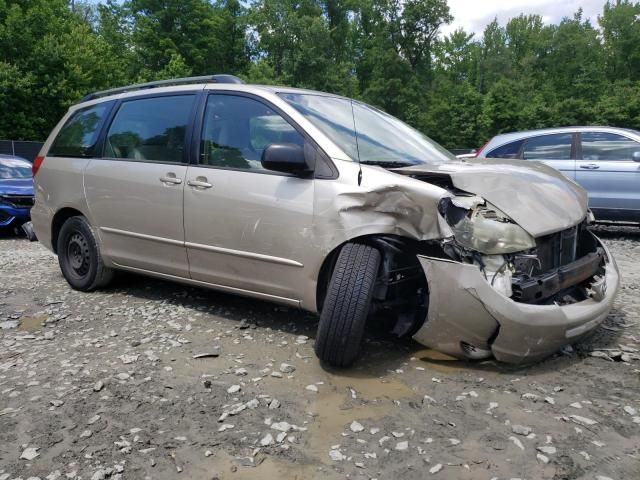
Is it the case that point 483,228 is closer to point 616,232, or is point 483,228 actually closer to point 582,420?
point 582,420

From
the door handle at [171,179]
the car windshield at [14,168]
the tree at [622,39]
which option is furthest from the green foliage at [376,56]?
the door handle at [171,179]

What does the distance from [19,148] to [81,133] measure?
17.9m

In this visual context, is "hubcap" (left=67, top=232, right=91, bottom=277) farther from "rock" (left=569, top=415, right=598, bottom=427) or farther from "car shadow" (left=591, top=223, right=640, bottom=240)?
"car shadow" (left=591, top=223, right=640, bottom=240)

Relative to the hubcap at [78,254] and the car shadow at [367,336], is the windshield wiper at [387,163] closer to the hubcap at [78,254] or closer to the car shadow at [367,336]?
the car shadow at [367,336]

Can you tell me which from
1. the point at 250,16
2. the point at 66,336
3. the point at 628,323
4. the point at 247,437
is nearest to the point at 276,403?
the point at 247,437

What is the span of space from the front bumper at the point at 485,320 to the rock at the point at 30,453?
2.06m

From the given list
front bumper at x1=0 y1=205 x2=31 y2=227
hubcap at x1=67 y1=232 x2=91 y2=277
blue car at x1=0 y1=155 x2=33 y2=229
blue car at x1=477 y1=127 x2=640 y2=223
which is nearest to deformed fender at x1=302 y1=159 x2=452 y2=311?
hubcap at x1=67 y1=232 x2=91 y2=277

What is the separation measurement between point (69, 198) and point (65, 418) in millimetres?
2775

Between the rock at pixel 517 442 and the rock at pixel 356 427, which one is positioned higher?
the rock at pixel 517 442

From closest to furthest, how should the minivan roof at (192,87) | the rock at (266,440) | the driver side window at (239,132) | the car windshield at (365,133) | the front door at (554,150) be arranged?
the rock at (266,440)
the car windshield at (365,133)
the driver side window at (239,132)
the minivan roof at (192,87)
the front door at (554,150)

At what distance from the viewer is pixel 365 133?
3.90 m

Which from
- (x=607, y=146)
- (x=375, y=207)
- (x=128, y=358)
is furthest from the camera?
(x=607, y=146)

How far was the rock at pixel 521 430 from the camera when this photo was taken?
2.55m

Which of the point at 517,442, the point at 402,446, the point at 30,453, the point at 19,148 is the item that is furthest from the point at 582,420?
the point at 19,148
